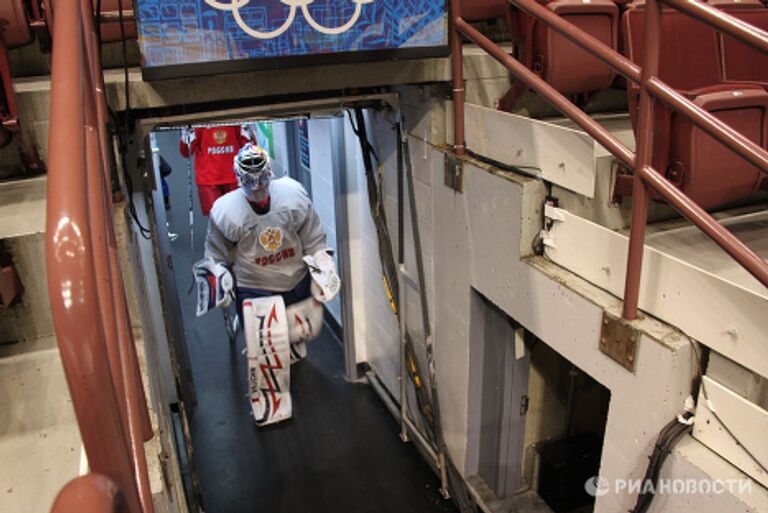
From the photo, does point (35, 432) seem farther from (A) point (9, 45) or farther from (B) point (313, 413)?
(B) point (313, 413)

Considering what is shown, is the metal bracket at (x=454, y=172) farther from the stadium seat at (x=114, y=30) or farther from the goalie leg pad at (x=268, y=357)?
the goalie leg pad at (x=268, y=357)

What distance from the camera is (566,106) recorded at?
2.00m

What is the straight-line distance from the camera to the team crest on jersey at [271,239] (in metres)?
4.47

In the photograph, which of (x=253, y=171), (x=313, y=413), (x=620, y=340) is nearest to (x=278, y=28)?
(x=620, y=340)

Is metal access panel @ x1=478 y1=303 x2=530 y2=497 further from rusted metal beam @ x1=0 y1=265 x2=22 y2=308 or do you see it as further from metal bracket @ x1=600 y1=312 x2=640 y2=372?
rusted metal beam @ x1=0 y1=265 x2=22 y2=308

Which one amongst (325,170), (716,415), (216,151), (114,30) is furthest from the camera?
(216,151)

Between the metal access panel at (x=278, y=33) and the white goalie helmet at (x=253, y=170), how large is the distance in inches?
71.3

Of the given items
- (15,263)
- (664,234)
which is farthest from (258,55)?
(664,234)

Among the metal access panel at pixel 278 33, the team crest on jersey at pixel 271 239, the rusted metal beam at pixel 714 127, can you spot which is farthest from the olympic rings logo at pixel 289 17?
the team crest on jersey at pixel 271 239

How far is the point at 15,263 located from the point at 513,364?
2.32m

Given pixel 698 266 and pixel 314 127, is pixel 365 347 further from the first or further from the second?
pixel 698 266

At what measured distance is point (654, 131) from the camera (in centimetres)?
187

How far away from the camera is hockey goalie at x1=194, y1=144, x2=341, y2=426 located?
14.1ft

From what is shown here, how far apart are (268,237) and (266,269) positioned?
248mm
